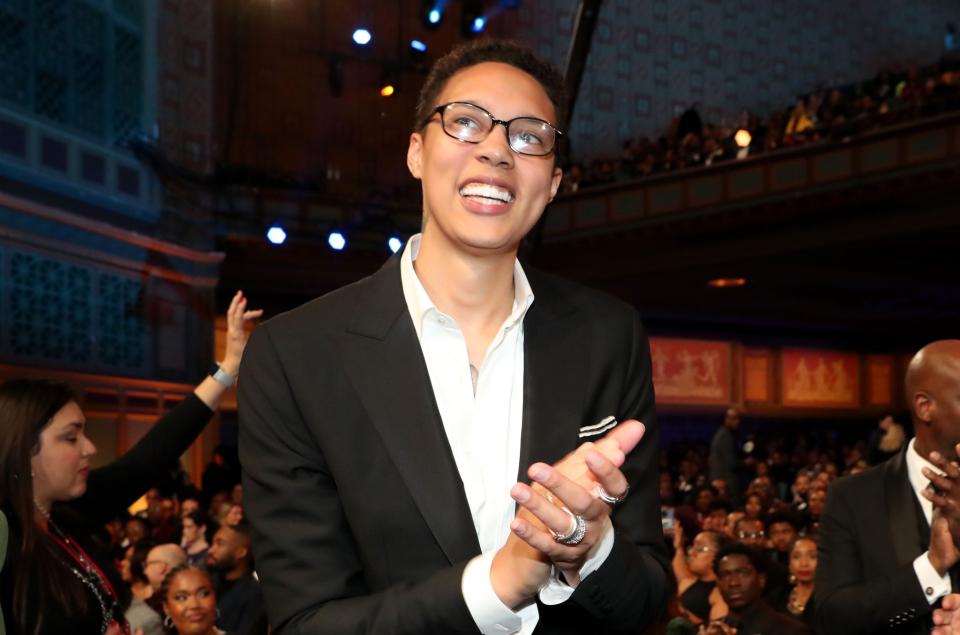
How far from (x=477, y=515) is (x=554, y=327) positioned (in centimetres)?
31

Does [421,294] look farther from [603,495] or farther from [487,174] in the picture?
[603,495]

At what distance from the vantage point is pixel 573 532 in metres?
1.42

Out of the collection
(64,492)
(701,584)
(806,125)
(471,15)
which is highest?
(806,125)

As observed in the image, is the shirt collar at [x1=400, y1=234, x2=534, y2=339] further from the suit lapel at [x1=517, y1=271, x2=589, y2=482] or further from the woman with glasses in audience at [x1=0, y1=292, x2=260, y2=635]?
the woman with glasses in audience at [x1=0, y1=292, x2=260, y2=635]

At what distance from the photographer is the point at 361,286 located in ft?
6.02

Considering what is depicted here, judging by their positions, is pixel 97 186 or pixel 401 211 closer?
pixel 97 186

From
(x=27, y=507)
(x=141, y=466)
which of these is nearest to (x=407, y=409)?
(x=27, y=507)

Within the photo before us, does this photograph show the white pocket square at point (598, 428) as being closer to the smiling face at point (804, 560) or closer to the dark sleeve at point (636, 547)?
the dark sleeve at point (636, 547)

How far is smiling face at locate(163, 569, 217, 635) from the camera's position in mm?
5414

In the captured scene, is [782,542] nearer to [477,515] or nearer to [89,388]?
[477,515]

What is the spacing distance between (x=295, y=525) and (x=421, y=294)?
1.27 ft

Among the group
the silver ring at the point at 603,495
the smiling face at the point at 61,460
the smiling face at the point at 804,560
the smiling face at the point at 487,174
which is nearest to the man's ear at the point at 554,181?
the smiling face at the point at 487,174

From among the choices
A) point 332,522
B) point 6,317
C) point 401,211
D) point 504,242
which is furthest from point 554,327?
point 401,211

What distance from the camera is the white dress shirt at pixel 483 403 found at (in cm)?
170
